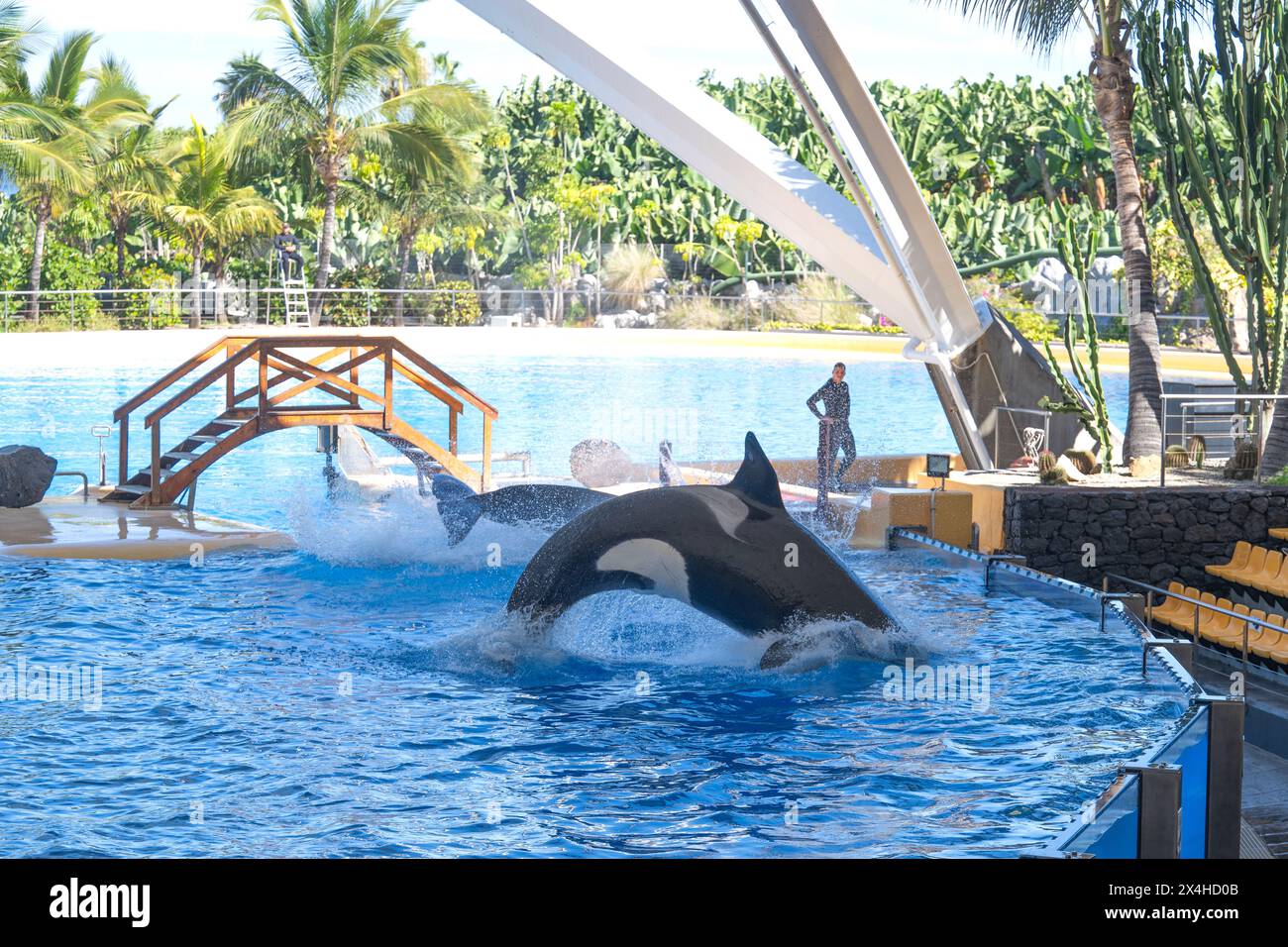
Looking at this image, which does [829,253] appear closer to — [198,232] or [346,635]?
[346,635]

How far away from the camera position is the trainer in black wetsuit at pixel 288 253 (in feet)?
117

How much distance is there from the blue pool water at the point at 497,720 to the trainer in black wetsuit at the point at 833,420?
6.23 feet

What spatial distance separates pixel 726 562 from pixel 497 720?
4.66 feet

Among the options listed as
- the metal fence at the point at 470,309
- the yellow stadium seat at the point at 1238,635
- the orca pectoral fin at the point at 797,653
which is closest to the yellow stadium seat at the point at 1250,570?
the yellow stadium seat at the point at 1238,635

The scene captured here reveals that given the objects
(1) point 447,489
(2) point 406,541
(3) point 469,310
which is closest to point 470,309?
(3) point 469,310

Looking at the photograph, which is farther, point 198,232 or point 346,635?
point 198,232

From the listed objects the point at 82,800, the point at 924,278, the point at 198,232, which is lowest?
the point at 82,800

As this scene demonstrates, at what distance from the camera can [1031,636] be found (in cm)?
866

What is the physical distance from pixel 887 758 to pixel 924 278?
8.24 meters

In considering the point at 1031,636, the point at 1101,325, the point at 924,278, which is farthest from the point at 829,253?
the point at 1101,325

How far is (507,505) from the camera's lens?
1116 centimetres

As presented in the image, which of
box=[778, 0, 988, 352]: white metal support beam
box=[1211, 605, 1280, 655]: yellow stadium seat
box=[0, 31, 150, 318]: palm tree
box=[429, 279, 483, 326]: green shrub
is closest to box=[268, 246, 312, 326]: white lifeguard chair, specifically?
box=[429, 279, 483, 326]: green shrub

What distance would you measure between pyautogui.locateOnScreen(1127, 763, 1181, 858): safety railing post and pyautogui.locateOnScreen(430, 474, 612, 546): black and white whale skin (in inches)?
270
